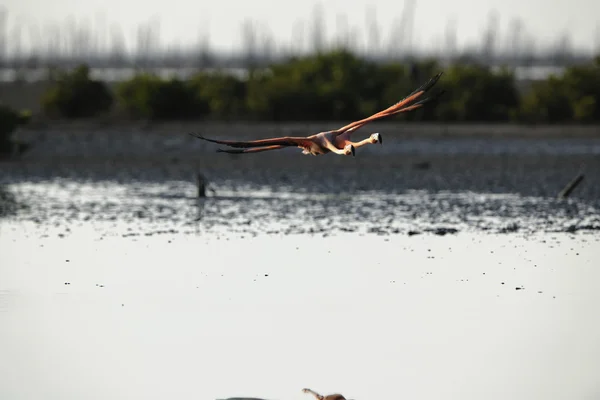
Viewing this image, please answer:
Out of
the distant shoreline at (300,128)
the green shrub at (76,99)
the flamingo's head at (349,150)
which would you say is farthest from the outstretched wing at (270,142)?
the green shrub at (76,99)

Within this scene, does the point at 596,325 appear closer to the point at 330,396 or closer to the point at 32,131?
the point at 330,396

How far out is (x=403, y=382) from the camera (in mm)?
13281

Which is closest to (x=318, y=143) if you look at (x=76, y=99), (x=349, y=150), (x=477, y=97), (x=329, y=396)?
(x=349, y=150)

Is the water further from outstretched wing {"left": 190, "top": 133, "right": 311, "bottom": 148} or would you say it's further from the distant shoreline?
the distant shoreline

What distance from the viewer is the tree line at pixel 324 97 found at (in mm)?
53094

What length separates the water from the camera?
1358cm

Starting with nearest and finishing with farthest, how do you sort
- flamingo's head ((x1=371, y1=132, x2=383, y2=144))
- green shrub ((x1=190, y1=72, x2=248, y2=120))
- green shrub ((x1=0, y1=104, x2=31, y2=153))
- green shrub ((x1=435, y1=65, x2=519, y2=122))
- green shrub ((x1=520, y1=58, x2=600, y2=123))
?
flamingo's head ((x1=371, y1=132, x2=383, y2=144))
green shrub ((x1=0, y1=104, x2=31, y2=153))
green shrub ((x1=520, y1=58, x2=600, y2=123))
green shrub ((x1=435, y1=65, x2=519, y2=122))
green shrub ((x1=190, y1=72, x2=248, y2=120))

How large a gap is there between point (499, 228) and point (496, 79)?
31.0m

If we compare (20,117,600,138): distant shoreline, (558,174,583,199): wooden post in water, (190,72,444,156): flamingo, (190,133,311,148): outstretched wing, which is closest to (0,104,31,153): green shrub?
(20,117,600,138): distant shoreline

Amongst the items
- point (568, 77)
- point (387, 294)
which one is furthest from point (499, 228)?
point (568, 77)

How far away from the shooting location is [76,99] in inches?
2183

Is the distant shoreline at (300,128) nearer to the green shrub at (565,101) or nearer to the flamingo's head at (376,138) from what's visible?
the green shrub at (565,101)

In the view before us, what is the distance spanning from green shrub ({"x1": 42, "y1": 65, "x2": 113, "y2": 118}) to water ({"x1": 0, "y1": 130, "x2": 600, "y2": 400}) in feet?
61.7

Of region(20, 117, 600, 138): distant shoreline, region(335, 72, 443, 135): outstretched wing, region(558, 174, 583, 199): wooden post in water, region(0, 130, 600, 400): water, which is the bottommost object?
region(0, 130, 600, 400): water
